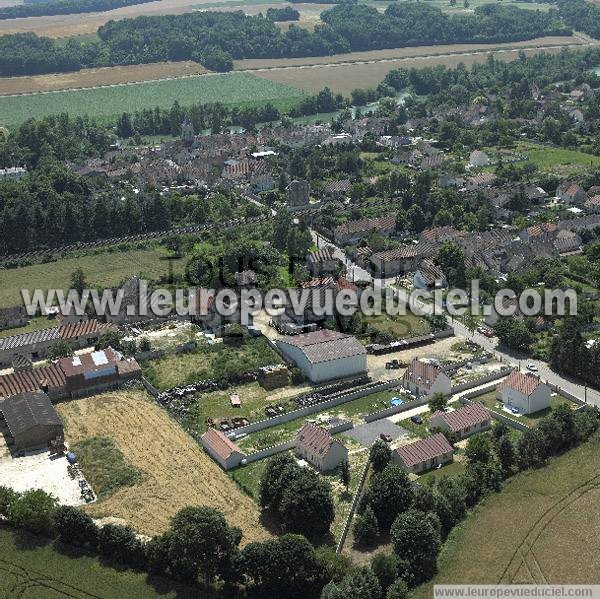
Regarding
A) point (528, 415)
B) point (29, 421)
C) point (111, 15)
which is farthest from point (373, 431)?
point (111, 15)

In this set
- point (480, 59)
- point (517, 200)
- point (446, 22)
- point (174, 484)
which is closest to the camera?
point (174, 484)

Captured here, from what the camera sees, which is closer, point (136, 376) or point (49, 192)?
point (136, 376)

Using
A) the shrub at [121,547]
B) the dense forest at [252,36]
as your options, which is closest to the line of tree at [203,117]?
the dense forest at [252,36]

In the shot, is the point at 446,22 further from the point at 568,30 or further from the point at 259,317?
the point at 259,317

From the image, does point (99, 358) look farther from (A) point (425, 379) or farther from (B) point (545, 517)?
(B) point (545, 517)

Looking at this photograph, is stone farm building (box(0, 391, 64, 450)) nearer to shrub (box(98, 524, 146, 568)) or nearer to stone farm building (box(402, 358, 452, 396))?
shrub (box(98, 524, 146, 568))

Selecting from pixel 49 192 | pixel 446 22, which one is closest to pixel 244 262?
→ pixel 49 192

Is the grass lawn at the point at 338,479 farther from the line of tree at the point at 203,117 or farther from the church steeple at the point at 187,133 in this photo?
the line of tree at the point at 203,117
